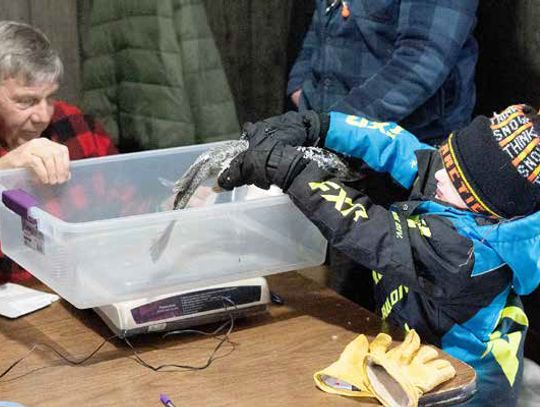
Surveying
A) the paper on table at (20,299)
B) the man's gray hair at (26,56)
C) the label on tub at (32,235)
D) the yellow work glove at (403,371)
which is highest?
the man's gray hair at (26,56)

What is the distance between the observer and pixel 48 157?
1.73m

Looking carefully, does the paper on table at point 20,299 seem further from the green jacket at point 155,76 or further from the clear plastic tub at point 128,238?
the green jacket at point 155,76

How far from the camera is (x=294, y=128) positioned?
1.79 metres

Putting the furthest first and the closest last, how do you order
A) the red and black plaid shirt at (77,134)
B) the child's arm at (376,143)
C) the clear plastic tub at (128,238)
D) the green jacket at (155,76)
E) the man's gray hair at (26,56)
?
the green jacket at (155,76) < the red and black plaid shirt at (77,134) < the man's gray hair at (26,56) < the child's arm at (376,143) < the clear plastic tub at (128,238)

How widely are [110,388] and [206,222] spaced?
1.09 feet

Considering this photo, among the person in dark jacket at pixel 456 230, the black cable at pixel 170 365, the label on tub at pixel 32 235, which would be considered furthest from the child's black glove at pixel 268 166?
the label on tub at pixel 32 235

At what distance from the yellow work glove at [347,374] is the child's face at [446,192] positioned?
32 cm

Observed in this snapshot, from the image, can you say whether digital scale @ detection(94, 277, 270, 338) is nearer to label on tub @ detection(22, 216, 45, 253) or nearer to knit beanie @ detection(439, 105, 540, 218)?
label on tub @ detection(22, 216, 45, 253)

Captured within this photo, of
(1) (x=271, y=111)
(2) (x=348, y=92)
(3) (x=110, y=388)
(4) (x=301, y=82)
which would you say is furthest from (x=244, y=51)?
(3) (x=110, y=388)

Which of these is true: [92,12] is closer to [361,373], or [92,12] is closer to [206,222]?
[206,222]

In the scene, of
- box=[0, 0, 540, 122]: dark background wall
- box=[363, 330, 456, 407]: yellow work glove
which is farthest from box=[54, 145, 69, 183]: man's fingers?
box=[0, 0, 540, 122]: dark background wall

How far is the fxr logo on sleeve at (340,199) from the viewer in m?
1.53

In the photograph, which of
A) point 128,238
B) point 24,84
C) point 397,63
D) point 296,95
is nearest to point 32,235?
point 128,238

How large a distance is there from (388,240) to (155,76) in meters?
1.10
